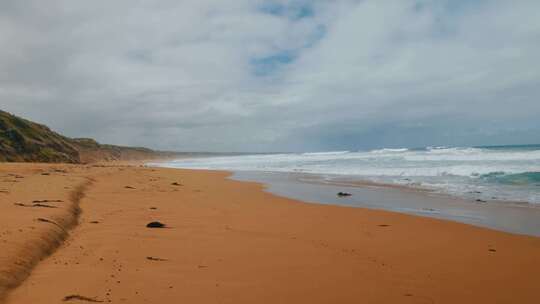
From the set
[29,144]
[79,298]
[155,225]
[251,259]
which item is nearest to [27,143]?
[29,144]

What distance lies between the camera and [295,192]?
16.3 m

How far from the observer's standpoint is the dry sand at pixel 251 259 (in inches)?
163

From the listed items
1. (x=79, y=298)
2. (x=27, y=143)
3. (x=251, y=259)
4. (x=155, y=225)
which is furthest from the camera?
(x=27, y=143)

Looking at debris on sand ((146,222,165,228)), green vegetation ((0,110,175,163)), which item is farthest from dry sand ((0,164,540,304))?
green vegetation ((0,110,175,163))

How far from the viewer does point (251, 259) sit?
18.2 feet

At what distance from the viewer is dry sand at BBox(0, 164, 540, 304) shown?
13.6ft

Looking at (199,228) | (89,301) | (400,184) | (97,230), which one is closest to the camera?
(89,301)

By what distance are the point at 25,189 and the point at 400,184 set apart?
15753mm

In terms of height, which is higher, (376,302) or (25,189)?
(25,189)

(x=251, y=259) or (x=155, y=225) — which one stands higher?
(x=155, y=225)

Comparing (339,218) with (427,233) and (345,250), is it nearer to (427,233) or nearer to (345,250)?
(427,233)

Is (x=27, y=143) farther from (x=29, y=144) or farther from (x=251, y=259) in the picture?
(x=251, y=259)

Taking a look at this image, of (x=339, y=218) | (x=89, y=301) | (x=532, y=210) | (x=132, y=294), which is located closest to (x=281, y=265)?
(x=132, y=294)

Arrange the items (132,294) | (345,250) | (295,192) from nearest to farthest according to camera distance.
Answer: (132,294), (345,250), (295,192)
